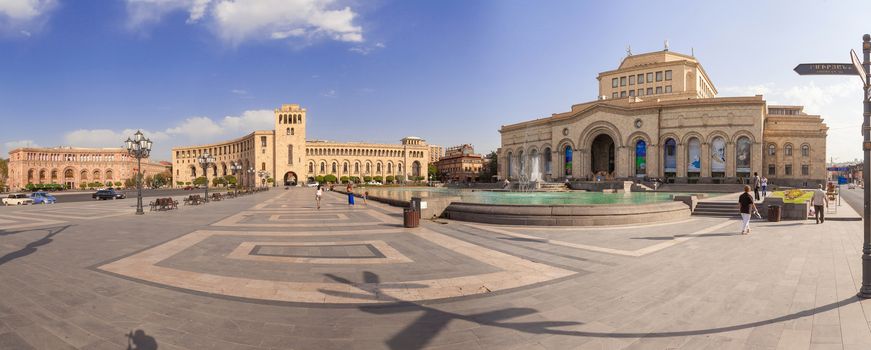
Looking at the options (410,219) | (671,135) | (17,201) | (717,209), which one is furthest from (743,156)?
(17,201)

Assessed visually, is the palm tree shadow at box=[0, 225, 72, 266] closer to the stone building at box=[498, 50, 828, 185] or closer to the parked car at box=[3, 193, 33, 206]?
the parked car at box=[3, 193, 33, 206]

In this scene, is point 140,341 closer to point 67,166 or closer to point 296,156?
point 296,156

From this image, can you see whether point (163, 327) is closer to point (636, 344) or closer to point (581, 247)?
point (636, 344)

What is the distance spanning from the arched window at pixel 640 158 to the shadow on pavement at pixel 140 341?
58.1 m

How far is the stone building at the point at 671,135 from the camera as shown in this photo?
47156 mm

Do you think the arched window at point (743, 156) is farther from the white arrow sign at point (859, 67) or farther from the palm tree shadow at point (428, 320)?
the palm tree shadow at point (428, 320)

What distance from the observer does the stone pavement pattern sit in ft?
13.0

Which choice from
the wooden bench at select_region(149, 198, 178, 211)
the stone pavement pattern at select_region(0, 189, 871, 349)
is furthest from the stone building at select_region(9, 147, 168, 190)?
the stone pavement pattern at select_region(0, 189, 871, 349)

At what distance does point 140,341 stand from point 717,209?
63.1 feet

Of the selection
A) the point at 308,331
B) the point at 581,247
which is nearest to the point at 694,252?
the point at 581,247

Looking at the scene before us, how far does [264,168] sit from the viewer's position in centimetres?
10275

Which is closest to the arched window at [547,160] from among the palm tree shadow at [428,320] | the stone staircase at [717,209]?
the stone staircase at [717,209]

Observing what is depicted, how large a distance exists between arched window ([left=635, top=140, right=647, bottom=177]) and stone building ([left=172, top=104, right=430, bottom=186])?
7360cm

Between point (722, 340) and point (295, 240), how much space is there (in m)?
8.97
